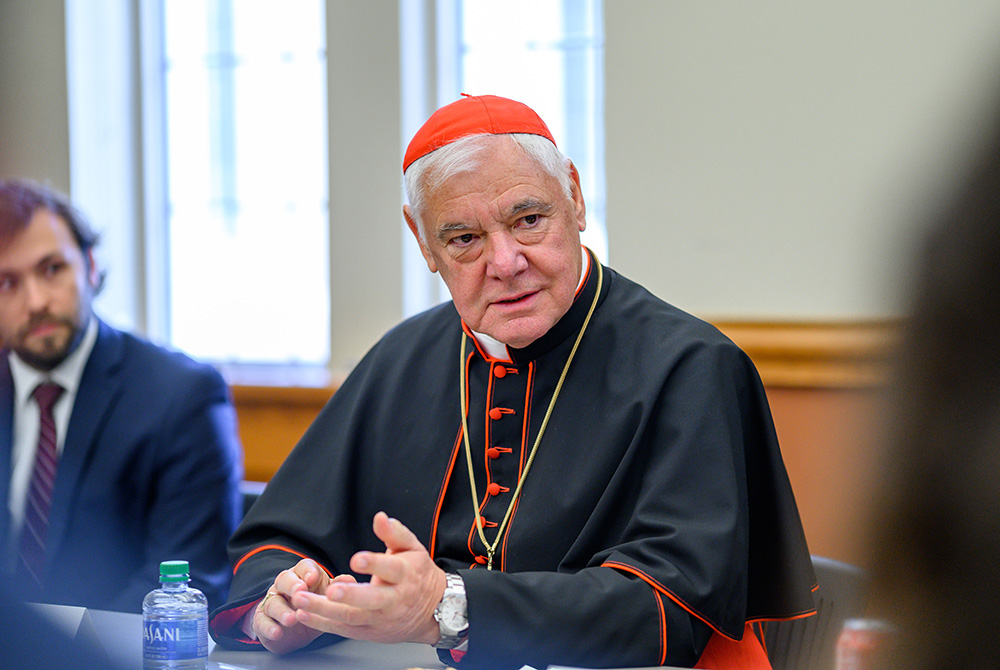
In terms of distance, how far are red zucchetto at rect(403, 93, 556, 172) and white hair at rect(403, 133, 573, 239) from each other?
14 millimetres

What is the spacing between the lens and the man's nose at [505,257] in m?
2.15

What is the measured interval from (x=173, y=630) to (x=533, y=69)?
117 inches

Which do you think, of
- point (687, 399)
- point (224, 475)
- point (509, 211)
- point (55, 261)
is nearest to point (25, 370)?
point (55, 261)

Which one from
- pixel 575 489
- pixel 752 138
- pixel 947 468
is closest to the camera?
pixel 947 468

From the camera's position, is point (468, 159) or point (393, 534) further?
point (468, 159)

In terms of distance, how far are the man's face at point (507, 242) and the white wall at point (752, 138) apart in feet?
3.90

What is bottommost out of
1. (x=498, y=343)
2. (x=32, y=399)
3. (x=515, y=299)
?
(x=32, y=399)

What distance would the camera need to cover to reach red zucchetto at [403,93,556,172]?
7.21 feet

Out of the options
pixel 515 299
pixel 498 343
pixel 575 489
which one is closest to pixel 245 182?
pixel 498 343

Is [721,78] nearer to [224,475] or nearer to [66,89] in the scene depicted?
[224,475]

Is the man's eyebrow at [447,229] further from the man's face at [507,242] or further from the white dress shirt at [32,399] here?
the white dress shirt at [32,399]

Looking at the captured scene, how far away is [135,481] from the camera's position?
2.81 metres

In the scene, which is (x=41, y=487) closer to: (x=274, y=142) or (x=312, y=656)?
(x=312, y=656)

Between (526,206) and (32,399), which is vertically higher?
(526,206)
